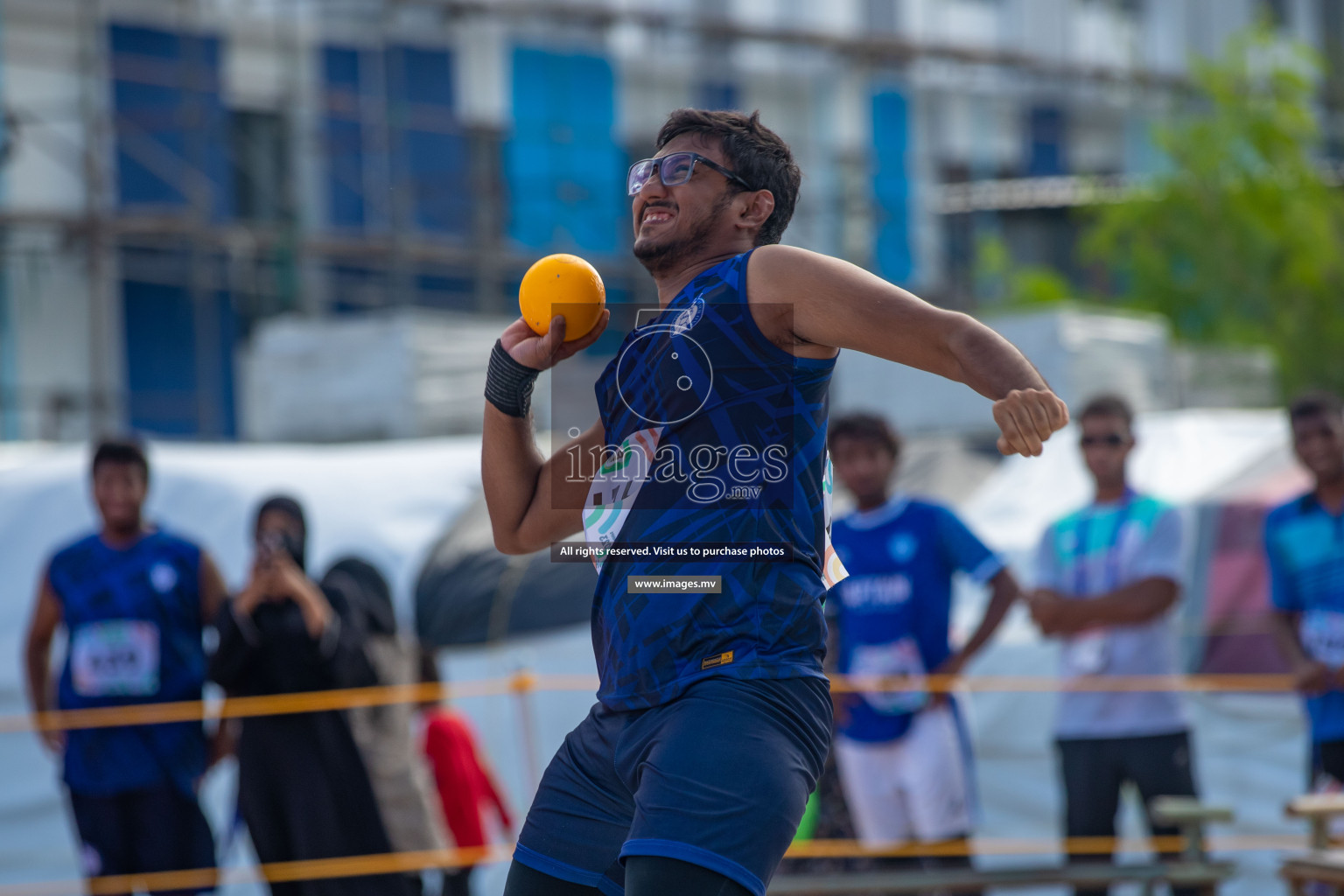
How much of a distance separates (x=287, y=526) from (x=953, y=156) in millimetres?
20201

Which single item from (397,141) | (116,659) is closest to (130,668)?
(116,659)

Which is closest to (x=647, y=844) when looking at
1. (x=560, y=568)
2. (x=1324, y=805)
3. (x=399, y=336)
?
(x=1324, y=805)

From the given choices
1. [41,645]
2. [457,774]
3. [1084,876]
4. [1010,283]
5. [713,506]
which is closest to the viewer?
[713,506]

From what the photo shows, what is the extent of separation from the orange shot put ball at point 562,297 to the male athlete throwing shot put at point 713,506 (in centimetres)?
3

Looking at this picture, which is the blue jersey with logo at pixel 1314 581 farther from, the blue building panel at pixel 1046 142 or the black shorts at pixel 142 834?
the blue building panel at pixel 1046 142

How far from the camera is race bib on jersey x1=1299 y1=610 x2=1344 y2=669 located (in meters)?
5.61

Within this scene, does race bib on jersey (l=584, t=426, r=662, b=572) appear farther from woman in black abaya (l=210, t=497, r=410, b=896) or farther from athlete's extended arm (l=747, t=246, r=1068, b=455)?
woman in black abaya (l=210, t=497, r=410, b=896)

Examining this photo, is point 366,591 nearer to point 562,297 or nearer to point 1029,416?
point 562,297

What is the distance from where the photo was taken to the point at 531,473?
2887 millimetres

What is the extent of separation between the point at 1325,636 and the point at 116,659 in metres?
4.26

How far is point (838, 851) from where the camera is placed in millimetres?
5891

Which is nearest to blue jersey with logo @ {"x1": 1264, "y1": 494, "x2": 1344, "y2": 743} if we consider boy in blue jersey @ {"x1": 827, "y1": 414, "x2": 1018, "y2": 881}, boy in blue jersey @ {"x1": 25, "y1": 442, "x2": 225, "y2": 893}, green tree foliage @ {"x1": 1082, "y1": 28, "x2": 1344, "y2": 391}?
boy in blue jersey @ {"x1": 827, "y1": 414, "x2": 1018, "y2": 881}

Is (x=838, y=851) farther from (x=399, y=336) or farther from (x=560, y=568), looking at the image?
(x=399, y=336)

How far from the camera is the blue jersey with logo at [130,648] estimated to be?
228 inches
